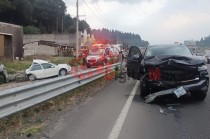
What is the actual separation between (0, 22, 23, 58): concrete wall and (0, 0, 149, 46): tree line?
1282 inches

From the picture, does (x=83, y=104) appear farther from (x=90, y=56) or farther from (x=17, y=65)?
(x=17, y=65)

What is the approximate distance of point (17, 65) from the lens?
40344 millimetres

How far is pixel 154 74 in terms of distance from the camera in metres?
9.63

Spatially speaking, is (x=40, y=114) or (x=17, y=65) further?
(x=17, y=65)

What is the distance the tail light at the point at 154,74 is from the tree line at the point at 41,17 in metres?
70.8

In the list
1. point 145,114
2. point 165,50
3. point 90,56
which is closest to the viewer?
point 145,114

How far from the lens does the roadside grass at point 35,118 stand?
21.2 feet

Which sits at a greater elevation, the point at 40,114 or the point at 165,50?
the point at 165,50

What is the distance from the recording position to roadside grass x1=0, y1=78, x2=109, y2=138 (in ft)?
21.2

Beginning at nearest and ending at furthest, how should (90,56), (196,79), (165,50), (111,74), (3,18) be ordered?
(196,79)
(165,50)
(111,74)
(90,56)
(3,18)

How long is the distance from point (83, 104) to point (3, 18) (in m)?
95.5

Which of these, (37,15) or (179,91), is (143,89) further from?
(37,15)

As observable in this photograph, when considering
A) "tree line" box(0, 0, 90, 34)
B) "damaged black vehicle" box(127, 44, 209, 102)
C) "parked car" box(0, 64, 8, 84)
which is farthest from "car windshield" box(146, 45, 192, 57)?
"tree line" box(0, 0, 90, 34)

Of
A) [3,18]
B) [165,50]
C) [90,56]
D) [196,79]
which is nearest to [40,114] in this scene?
[196,79]
